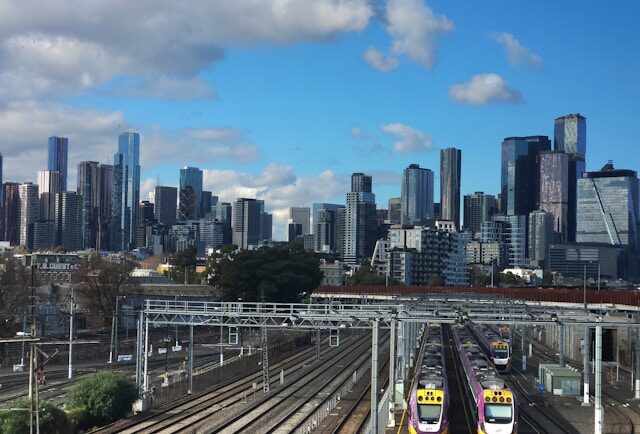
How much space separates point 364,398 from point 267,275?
53012 millimetres

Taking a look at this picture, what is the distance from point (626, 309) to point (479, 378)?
3986 centimetres

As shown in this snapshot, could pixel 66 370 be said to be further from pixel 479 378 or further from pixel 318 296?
pixel 318 296

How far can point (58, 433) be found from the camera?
135 ft

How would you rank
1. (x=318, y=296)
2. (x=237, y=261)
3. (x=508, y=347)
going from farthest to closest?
(x=318, y=296), (x=237, y=261), (x=508, y=347)

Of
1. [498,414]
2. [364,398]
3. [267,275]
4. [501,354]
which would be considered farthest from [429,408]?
[267,275]

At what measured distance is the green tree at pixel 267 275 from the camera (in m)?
108

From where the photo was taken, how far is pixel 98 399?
46531mm

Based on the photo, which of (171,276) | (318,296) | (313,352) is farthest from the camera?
(171,276)

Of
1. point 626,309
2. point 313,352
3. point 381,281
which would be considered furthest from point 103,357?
point 381,281

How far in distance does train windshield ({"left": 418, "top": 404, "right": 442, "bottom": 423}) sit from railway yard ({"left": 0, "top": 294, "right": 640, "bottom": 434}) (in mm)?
46

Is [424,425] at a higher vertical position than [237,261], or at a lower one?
lower

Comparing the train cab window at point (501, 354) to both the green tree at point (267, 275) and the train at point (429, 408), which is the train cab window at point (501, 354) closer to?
the train at point (429, 408)

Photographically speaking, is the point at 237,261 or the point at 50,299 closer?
the point at 50,299

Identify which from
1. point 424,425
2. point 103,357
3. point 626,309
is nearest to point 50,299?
point 103,357
